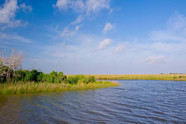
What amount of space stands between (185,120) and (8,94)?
19.4 meters

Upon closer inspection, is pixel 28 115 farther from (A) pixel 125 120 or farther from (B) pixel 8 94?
(B) pixel 8 94

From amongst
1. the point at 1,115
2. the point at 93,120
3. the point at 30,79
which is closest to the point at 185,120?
the point at 93,120

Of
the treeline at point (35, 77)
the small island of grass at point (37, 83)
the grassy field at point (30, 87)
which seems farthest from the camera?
the treeline at point (35, 77)

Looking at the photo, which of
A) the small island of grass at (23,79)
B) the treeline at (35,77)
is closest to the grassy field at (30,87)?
the small island of grass at (23,79)

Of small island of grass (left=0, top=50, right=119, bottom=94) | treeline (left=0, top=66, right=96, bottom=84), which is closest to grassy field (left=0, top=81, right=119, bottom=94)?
small island of grass (left=0, top=50, right=119, bottom=94)

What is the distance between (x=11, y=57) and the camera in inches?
877

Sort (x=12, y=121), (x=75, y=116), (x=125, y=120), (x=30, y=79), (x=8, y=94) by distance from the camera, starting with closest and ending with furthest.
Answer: (x=12, y=121)
(x=125, y=120)
(x=75, y=116)
(x=8, y=94)
(x=30, y=79)

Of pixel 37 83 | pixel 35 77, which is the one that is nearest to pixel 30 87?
pixel 37 83

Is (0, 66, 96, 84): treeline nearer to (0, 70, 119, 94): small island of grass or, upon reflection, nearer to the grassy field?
(0, 70, 119, 94): small island of grass

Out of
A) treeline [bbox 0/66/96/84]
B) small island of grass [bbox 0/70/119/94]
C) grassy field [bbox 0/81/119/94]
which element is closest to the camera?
grassy field [bbox 0/81/119/94]

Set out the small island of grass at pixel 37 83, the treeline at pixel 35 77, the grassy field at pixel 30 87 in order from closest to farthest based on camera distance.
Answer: the grassy field at pixel 30 87 < the small island of grass at pixel 37 83 < the treeline at pixel 35 77

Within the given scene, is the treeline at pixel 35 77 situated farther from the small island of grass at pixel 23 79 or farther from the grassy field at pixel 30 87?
the grassy field at pixel 30 87

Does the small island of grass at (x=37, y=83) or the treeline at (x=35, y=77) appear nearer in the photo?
the small island of grass at (x=37, y=83)

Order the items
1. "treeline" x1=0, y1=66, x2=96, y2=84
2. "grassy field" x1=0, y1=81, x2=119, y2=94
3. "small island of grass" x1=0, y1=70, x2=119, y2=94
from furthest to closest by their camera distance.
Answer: "treeline" x1=0, y1=66, x2=96, y2=84, "small island of grass" x1=0, y1=70, x2=119, y2=94, "grassy field" x1=0, y1=81, x2=119, y2=94
